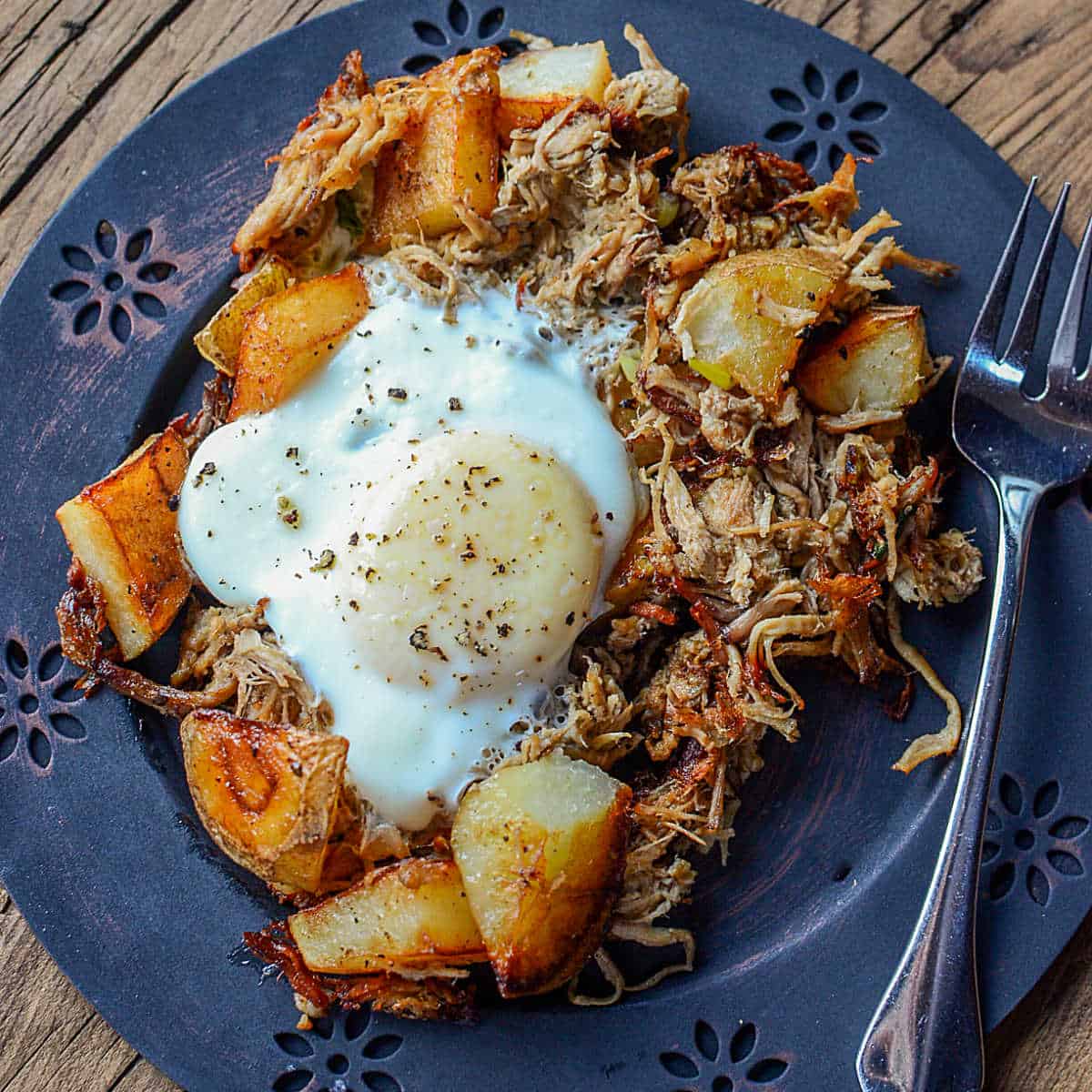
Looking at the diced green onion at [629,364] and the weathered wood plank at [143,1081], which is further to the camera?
the weathered wood plank at [143,1081]

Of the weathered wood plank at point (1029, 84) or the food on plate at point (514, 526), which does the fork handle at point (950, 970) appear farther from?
the weathered wood plank at point (1029, 84)

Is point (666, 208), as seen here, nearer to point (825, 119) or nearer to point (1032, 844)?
point (825, 119)

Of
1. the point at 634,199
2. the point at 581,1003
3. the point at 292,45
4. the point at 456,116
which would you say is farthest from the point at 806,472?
the point at 292,45

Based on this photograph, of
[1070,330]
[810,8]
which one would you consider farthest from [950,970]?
[810,8]

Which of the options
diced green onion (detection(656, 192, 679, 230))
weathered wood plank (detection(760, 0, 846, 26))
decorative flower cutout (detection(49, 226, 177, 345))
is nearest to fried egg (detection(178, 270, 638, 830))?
diced green onion (detection(656, 192, 679, 230))

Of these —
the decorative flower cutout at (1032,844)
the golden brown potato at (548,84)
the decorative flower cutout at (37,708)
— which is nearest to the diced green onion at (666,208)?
the golden brown potato at (548,84)

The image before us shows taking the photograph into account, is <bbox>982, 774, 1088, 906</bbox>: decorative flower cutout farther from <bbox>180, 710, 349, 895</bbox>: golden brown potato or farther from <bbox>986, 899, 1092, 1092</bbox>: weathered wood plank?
<bbox>180, 710, 349, 895</bbox>: golden brown potato

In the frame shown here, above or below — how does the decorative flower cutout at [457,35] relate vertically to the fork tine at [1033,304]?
above
